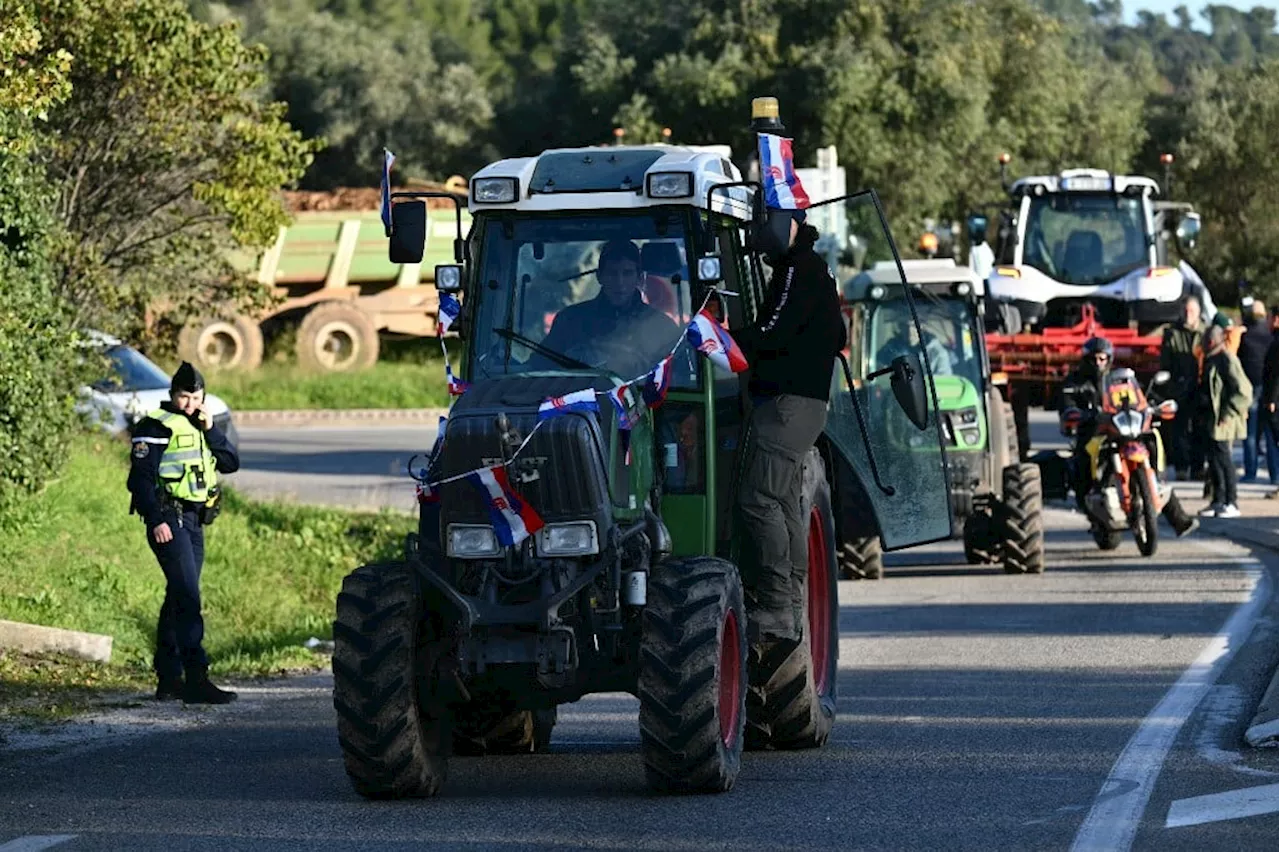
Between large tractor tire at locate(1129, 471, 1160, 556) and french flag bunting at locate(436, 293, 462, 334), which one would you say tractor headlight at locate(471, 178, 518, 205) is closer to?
french flag bunting at locate(436, 293, 462, 334)

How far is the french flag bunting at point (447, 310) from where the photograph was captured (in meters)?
10.4

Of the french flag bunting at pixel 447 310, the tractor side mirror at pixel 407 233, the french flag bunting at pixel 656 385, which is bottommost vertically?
the french flag bunting at pixel 656 385

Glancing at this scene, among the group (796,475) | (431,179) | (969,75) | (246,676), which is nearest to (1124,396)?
(246,676)

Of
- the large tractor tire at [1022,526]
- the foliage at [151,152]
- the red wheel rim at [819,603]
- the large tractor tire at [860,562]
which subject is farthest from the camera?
the foliage at [151,152]

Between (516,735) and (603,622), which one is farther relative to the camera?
(516,735)

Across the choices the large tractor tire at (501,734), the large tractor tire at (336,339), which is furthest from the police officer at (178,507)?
the large tractor tire at (336,339)

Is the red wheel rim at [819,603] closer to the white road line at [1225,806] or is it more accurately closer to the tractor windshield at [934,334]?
the white road line at [1225,806]

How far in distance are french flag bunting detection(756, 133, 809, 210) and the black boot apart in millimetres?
4473

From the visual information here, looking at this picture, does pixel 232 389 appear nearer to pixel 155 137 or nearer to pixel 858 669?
pixel 155 137

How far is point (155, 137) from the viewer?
22.8m

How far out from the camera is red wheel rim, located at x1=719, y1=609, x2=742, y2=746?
9.72m

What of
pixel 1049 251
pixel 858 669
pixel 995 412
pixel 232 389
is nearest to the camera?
pixel 858 669

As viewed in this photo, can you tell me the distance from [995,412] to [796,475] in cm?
967

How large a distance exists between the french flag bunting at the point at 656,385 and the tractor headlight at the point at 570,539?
85 centimetres
